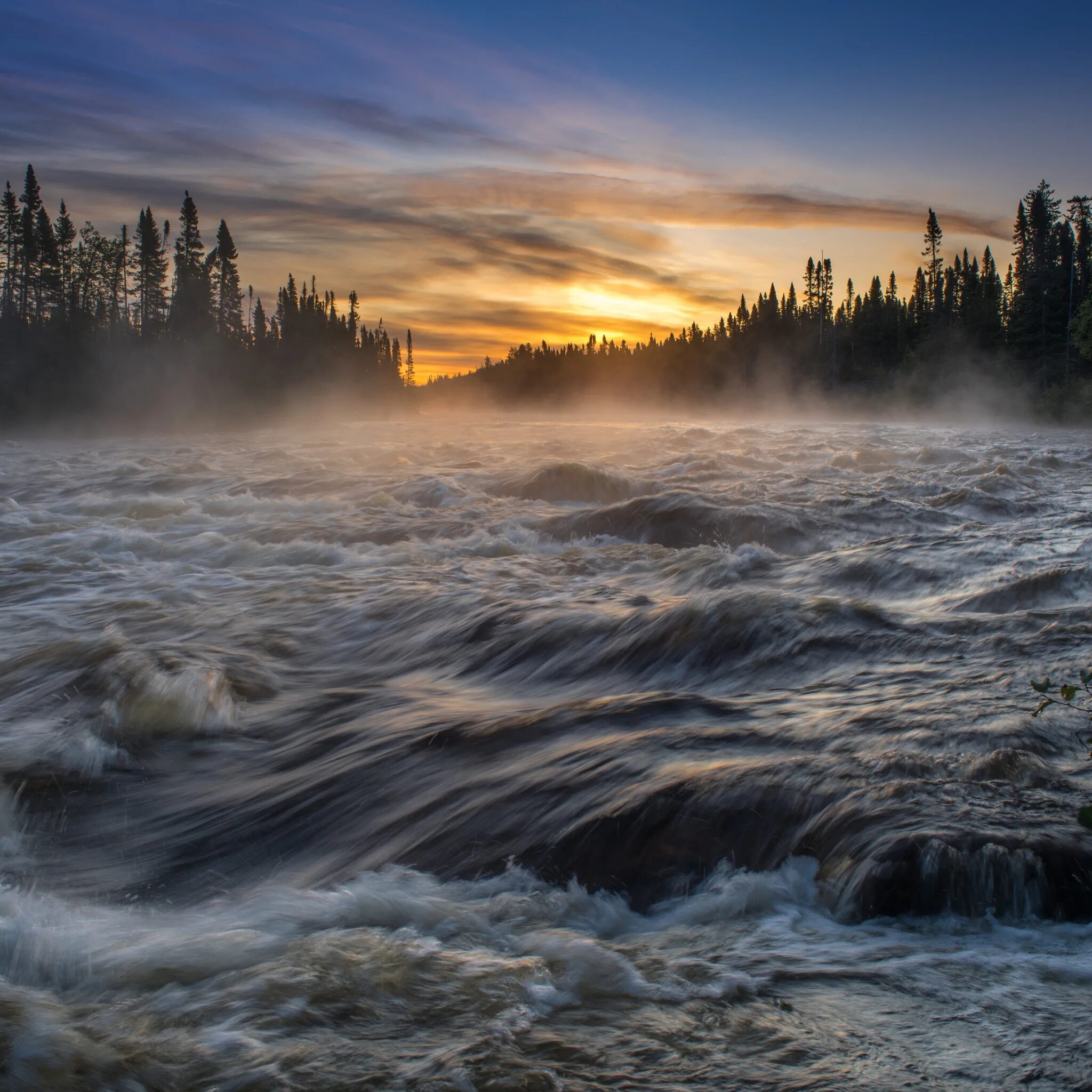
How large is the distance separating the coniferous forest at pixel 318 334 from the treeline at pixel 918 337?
223 mm

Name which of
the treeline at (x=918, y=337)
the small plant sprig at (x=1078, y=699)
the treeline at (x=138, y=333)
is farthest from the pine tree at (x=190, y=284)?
the small plant sprig at (x=1078, y=699)

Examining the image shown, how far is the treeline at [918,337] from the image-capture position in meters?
64.7

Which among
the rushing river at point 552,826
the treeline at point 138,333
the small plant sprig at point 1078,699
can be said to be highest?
the treeline at point 138,333

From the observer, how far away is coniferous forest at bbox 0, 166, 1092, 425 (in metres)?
64.9

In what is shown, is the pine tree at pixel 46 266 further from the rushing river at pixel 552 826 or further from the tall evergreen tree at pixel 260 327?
the rushing river at pixel 552 826

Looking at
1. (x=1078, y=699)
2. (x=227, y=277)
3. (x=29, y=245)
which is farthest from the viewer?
(x=227, y=277)

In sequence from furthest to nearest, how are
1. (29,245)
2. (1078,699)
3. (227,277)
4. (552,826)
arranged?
(227,277) → (29,245) → (1078,699) → (552,826)

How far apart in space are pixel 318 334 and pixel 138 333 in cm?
2956

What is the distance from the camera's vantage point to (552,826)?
3980mm

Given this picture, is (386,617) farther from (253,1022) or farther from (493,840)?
(253,1022)

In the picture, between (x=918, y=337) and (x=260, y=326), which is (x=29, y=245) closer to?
(x=260, y=326)

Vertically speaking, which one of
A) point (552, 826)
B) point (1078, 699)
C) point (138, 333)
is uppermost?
point (138, 333)

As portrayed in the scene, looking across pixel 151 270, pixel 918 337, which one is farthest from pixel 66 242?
pixel 918 337

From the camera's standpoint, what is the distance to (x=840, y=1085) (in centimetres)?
220
